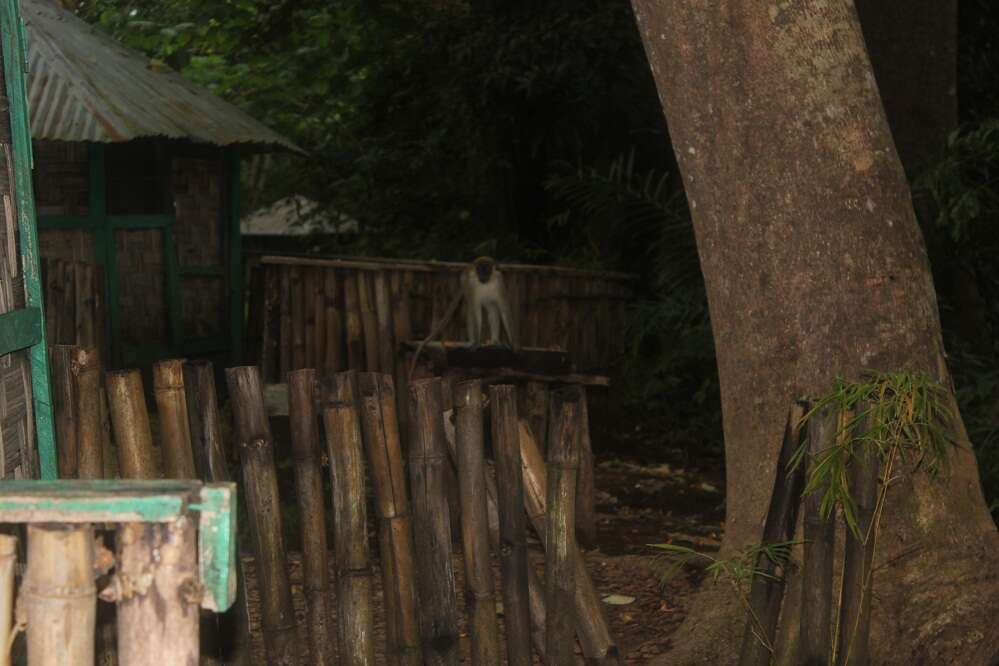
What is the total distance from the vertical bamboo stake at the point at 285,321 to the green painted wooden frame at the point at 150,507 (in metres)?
7.26

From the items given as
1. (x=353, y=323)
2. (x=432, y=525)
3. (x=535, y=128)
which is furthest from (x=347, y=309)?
(x=432, y=525)

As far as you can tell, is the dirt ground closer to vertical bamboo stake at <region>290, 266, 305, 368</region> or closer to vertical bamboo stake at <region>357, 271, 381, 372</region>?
vertical bamboo stake at <region>357, 271, 381, 372</region>

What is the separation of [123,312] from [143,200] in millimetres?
1038

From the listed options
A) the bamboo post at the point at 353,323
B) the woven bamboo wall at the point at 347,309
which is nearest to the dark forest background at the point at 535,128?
the woven bamboo wall at the point at 347,309

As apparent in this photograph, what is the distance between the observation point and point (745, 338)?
15.0 ft

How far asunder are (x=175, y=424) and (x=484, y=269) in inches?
220

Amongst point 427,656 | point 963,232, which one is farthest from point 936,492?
point 963,232

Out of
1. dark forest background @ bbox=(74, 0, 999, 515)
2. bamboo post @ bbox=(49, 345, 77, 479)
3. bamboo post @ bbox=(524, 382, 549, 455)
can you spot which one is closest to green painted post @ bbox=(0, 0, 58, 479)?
bamboo post @ bbox=(49, 345, 77, 479)

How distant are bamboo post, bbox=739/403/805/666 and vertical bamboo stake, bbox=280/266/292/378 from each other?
18.7 feet

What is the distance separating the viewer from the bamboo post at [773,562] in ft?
13.3

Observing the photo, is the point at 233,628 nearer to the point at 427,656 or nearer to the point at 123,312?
the point at 427,656

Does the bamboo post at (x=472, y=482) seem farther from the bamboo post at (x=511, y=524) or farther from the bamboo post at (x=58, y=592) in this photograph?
the bamboo post at (x=58, y=592)

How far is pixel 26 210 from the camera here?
3.44 metres

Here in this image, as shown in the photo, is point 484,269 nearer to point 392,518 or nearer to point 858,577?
point 392,518
